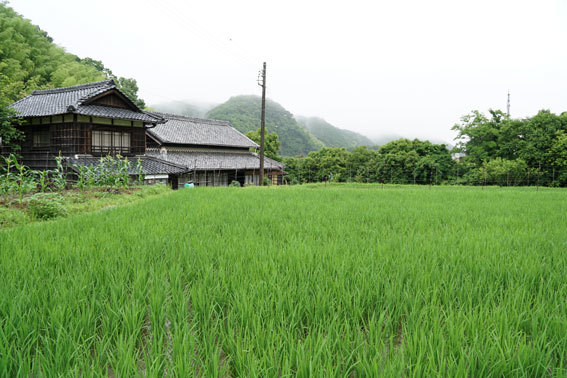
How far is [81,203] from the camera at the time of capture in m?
6.73

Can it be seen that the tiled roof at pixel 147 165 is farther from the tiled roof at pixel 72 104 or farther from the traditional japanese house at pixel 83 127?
the tiled roof at pixel 72 104

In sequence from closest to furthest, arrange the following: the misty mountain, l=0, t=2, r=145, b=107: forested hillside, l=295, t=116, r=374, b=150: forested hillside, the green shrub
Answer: the green shrub → l=0, t=2, r=145, b=107: forested hillside → l=295, t=116, r=374, b=150: forested hillside → the misty mountain

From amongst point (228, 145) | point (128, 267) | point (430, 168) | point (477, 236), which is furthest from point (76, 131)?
point (430, 168)

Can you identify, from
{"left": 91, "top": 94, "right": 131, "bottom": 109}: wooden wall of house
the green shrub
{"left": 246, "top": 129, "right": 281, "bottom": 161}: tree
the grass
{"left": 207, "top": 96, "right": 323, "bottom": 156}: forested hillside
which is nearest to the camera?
the grass

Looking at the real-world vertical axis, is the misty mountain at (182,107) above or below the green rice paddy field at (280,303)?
above

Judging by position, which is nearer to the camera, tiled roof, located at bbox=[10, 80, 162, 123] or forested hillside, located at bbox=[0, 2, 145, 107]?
tiled roof, located at bbox=[10, 80, 162, 123]

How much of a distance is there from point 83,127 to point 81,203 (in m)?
8.84

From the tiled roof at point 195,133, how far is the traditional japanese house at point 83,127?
13.0 feet

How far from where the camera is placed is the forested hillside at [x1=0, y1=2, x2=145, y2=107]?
59.9 feet

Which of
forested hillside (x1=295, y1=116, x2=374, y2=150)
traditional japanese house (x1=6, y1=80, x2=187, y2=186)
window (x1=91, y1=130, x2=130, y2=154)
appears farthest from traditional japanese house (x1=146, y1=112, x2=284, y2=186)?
forested hillside (x1=295, y1=116, x2=374, y2=150)

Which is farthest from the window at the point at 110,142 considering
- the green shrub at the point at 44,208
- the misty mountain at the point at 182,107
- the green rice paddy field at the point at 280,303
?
the misty mountain at the point at 182,107

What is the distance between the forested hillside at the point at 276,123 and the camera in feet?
163

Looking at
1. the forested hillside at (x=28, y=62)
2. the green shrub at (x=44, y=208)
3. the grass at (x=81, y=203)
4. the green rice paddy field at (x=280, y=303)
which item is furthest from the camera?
the forested hillside at (x=28, y=62)

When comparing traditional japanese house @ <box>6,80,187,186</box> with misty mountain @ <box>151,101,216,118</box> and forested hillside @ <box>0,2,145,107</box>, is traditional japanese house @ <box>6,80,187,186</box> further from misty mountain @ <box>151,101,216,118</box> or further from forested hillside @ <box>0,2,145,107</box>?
misty mountain @ <box>151,101,216,118</box>
